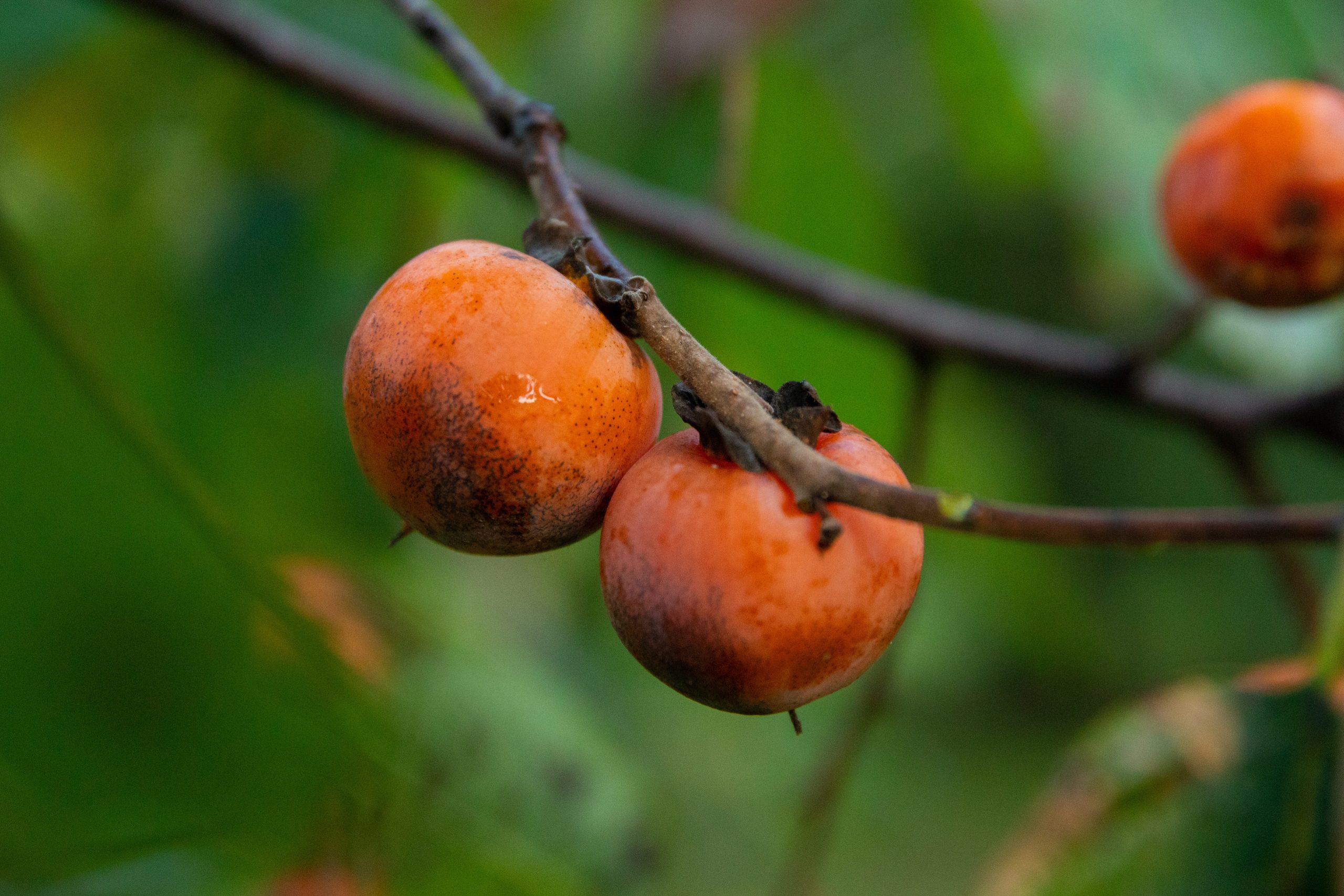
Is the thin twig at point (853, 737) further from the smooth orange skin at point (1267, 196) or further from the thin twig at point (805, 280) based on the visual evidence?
the smooth orange skin at point (1267, 196)

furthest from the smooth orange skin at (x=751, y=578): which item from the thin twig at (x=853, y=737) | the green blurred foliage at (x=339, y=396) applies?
the thin twig at (x=853, y=737)

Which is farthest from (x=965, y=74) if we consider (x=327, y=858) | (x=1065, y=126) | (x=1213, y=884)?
(x=327, y=858)

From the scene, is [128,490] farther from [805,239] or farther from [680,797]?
[680,797]

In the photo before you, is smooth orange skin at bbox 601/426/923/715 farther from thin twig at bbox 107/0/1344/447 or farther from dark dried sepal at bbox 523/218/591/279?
thin twig at bbox 107/0/1344/447

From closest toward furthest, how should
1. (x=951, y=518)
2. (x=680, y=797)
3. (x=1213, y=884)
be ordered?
(x=951, y=518)
(x=1213, y=884)
(x=680, y=797)

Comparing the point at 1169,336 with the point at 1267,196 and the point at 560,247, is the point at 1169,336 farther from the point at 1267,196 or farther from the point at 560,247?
the point at 560,247

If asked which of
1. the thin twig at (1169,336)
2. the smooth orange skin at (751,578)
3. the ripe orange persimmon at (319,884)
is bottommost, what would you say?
the thin twig at (1169,336)

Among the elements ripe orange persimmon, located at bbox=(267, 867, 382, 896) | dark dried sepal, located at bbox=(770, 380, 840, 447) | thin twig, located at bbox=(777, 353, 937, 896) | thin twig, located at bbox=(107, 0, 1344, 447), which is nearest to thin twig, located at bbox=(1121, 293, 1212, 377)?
thin twig, located at bbox=(107, 0, 1344, 447)
